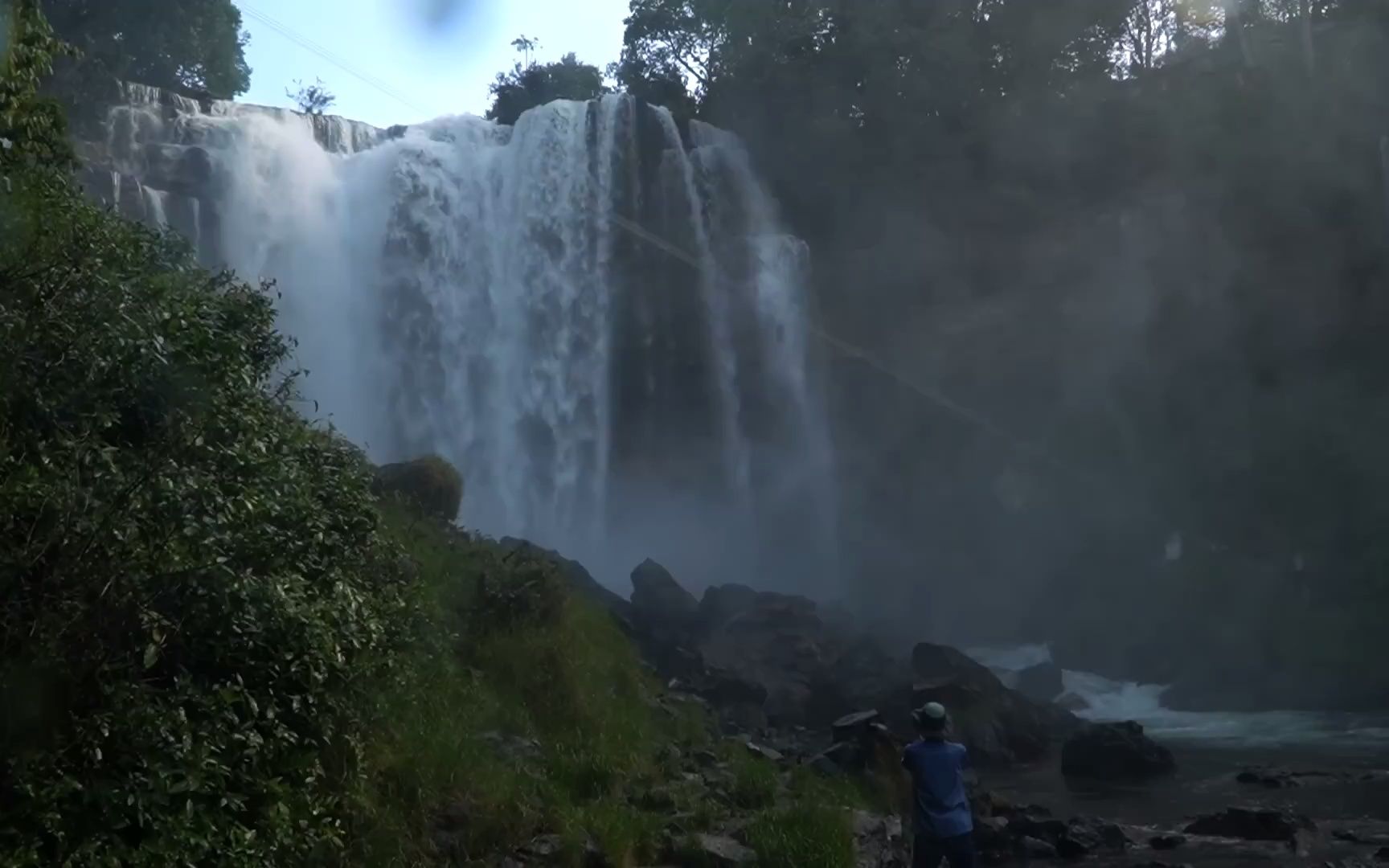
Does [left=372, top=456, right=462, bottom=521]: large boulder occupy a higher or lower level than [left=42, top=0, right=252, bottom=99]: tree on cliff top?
lower

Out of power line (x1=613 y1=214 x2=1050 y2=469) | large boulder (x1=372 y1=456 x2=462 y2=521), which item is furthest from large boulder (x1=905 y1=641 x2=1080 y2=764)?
power line (x1=613 y1=214 x2=1050 y2=469)

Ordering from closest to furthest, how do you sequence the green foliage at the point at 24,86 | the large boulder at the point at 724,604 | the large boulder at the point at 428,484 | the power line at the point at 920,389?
the green foliage at the point at 24,86 → the large boulder at the point at 428,484 → the large boulder at the point at 724,604 → the power line at the point at 920,389

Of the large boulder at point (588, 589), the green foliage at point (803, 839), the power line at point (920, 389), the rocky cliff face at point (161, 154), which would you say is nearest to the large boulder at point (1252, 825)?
the green foliage at point (803, 839)

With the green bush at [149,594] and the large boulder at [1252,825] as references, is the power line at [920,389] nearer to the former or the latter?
the large boulder at [1252,825]

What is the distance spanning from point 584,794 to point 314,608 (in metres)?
3.39

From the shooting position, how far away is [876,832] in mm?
9766

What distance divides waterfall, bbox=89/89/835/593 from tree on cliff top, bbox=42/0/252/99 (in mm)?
4580

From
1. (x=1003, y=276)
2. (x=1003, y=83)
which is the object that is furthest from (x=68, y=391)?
(x=1003, y=83)

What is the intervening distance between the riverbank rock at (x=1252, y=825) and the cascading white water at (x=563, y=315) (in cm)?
1717

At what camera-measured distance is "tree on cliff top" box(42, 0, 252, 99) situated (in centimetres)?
3159

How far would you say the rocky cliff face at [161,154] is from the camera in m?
25.9

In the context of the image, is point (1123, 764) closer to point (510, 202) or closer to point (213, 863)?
point (213, 863)

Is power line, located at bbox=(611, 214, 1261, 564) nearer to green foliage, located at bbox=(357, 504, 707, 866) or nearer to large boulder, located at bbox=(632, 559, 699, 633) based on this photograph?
large boulder, located at bbox=(632, 559, 699, 633)

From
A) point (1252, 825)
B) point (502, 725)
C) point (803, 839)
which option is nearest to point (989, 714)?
point (1252, 825)
